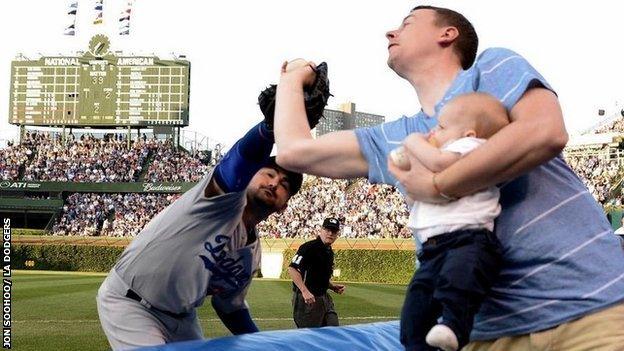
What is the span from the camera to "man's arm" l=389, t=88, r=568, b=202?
1.99 m

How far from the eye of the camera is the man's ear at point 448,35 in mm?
2486

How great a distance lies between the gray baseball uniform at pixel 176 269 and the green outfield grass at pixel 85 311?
285 inches

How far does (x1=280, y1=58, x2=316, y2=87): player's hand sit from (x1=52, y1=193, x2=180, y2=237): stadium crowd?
43.0 meters

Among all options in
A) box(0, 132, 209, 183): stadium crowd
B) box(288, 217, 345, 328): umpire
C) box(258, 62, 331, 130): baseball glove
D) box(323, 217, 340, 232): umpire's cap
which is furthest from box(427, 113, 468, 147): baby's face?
box(0, 132, 209, 183): stadium crowd

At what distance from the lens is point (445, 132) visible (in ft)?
7.09

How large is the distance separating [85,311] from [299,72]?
14183 millimetres

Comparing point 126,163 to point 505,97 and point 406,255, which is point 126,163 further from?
point 505,97

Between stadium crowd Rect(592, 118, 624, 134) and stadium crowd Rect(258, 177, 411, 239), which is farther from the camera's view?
stadium crowd Rect(592, 118, 624, 134)

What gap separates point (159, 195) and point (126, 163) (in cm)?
420

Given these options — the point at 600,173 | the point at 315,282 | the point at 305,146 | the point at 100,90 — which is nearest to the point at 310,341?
the point at 305,146

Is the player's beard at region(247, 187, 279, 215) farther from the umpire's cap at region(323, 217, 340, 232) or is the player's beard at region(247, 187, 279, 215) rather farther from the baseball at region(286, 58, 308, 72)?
the umpire's cap at region(323, 217, 340, 232)

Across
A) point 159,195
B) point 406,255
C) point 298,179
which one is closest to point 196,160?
point 159,195

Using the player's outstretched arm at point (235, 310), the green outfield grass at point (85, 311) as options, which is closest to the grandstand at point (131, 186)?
the green outfield grass at point (85, 311)

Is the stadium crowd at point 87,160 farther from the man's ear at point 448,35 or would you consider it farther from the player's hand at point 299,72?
the man's ear at point 448,35
